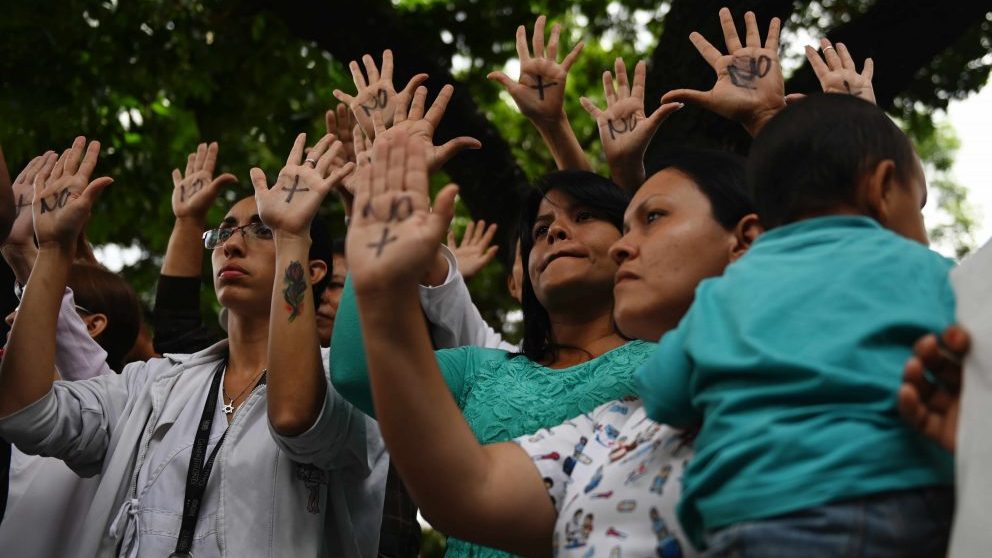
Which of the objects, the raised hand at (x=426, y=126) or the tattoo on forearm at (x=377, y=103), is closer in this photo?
the raised hand at (x=426, y=126)

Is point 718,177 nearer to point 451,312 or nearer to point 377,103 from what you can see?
point 377,103

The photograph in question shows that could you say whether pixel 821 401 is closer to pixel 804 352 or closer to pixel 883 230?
pixel 804 352

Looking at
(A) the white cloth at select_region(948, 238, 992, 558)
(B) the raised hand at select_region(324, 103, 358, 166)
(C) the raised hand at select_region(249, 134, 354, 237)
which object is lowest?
(A) the white cloth at select_region(948, 238, 992, 558)

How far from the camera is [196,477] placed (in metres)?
3.45

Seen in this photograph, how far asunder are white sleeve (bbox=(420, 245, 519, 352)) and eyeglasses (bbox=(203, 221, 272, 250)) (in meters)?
0.55

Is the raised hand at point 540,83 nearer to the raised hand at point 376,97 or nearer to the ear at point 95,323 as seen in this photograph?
the raised hand at point 376,97

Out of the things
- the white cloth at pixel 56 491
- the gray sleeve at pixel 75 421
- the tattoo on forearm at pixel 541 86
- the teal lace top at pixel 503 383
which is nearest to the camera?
the teal lace top at pixel 503 383

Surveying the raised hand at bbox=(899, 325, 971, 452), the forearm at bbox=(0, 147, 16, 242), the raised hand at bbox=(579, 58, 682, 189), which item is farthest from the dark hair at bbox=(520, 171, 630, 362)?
the raised hand at bbox=(899, 325, 971, 452)

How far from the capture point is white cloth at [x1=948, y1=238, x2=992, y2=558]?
5.43ft

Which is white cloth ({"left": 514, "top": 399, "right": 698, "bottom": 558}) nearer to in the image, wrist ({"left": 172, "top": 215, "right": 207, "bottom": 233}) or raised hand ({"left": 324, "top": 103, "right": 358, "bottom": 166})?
raised hand ({"left": 324, "top": 103, "right": 358, "bottom": 166})

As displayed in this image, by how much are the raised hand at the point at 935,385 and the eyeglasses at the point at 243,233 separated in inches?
100

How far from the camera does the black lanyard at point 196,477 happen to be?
132 inches

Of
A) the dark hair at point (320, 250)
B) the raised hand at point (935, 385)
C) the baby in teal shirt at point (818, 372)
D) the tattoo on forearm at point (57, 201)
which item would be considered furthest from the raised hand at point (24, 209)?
the raised hand at point (935, 385)

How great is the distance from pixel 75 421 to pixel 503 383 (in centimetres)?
145
